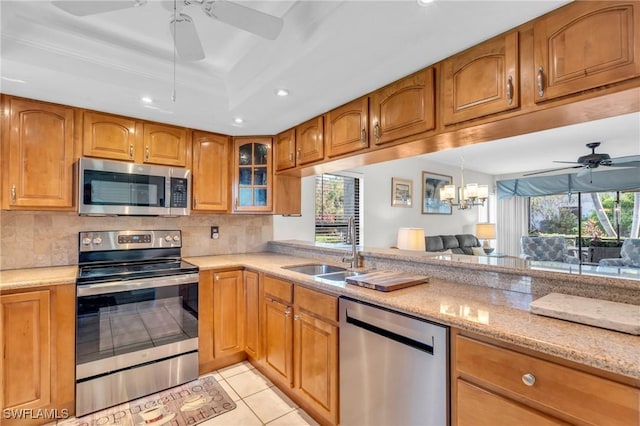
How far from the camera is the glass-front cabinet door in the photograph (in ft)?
10.3

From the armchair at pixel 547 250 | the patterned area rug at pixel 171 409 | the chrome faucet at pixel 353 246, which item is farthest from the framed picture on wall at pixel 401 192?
the patterned area rug at pixel 171 409

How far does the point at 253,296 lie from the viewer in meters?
2.58

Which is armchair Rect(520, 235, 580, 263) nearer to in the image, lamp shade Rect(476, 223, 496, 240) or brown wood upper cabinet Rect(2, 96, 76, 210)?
lamp shade Rect(476, 223, 496, 240)

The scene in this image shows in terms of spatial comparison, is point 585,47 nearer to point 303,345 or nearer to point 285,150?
point 303,345

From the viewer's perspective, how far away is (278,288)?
7.43 ft

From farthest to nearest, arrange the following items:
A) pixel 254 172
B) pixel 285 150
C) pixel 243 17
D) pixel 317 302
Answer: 1. pixel 254 172
2. pixel 285 150
3. pixel 317 302
4. pixel 243 17

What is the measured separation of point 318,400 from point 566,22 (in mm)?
2281

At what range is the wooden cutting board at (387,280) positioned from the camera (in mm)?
1681

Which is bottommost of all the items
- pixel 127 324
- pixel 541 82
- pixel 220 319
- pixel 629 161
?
pixel 220 319

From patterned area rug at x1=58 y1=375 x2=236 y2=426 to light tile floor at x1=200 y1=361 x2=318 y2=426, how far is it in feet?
0.22

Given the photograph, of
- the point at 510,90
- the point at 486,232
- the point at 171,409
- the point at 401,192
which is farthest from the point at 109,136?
the point at 486,232

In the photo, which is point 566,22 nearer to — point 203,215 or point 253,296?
point 253,296

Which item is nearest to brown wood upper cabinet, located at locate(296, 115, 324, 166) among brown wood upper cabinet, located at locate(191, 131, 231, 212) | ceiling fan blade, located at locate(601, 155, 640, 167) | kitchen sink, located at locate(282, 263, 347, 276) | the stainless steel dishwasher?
brown wood upper cabinet, located at locate(191, 131, 231, 212)

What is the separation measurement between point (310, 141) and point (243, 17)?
1.42 m
